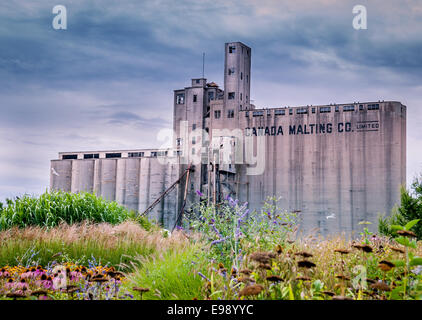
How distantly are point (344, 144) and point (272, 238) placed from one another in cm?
3882

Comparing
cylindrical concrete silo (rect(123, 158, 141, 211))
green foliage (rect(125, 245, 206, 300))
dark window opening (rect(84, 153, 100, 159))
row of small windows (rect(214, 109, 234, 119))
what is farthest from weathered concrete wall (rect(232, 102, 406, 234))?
green foliage (rect(125, 245, 206, 300))

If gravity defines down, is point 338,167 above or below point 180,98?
below

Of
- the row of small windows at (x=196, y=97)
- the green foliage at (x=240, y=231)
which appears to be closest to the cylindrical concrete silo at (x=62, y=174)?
the row of small windows at (x=196, y=97)

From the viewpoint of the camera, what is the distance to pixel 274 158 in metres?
44.2

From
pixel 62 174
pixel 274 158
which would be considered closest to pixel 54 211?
pixel 274 158

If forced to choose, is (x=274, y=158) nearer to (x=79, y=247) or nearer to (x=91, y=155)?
(x=91, y=155)

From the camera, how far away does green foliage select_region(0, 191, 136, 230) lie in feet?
46.1

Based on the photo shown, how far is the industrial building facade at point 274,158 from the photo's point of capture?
41.5 m

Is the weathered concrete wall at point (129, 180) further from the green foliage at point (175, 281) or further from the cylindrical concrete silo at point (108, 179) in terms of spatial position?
the green foliage at point (175, 281)

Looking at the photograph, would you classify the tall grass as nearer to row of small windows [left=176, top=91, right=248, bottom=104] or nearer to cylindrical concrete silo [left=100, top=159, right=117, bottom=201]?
row of small windows [left=176, top=91, right=248, bottom=104]

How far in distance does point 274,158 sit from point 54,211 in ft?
104

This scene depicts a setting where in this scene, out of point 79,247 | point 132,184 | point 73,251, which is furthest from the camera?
point 132,184
